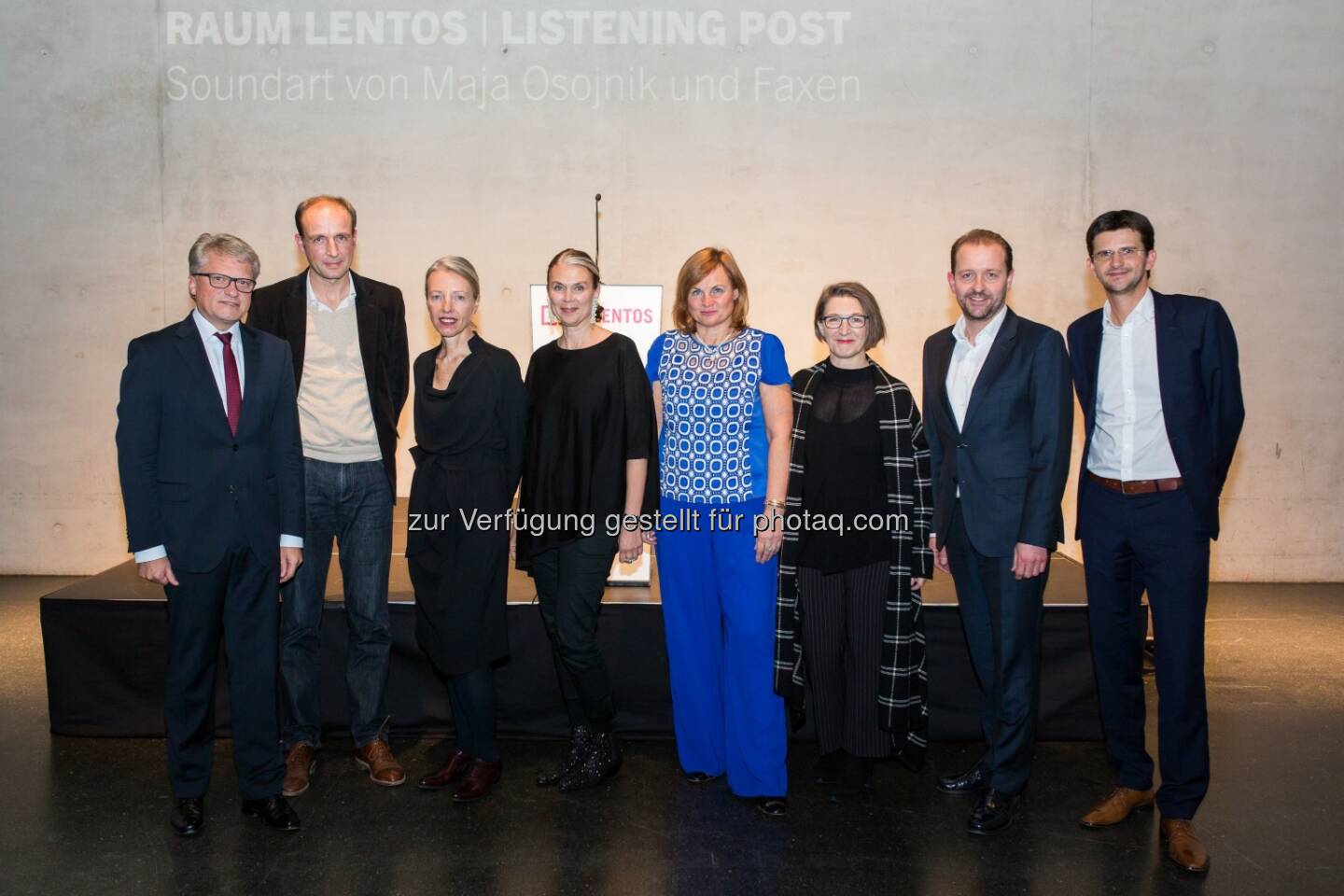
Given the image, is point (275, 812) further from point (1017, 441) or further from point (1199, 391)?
point (1199, 391)

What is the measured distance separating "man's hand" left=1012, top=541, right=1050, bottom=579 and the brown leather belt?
0.88 feet

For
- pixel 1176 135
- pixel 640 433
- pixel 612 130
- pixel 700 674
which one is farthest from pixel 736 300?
pixel 1176 135

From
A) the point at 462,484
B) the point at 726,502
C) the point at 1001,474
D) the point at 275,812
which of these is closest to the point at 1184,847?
the point at 1001,474

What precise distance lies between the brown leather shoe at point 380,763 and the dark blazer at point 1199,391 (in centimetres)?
258

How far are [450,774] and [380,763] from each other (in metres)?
0.26

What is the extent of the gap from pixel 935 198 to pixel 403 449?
366 centimetres

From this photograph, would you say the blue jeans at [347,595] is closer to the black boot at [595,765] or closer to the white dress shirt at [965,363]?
the black boot at [595,765]

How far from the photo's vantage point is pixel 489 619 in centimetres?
304

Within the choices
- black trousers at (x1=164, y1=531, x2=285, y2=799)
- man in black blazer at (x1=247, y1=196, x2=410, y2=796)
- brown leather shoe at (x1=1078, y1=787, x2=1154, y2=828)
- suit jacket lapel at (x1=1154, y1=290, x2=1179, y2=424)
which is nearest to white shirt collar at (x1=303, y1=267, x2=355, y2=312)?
man in black blazer at (x1=247, y1=196, x2=410, y2=796)

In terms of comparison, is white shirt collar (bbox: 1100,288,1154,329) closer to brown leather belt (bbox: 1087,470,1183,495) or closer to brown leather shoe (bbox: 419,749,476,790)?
brown leather belt (bbox: 1087,470,1183,495)

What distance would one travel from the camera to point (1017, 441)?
2.88 meters

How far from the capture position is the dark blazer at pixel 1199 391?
108 inches

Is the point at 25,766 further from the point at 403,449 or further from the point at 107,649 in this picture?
the point at 403,449

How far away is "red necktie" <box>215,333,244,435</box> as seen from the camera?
2.80m
